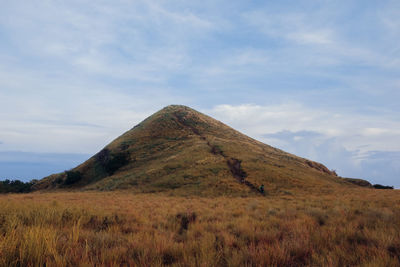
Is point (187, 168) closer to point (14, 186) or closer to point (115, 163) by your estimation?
point (115, 163)

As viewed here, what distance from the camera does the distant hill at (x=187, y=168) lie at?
32.8m

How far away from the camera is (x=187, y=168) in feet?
131

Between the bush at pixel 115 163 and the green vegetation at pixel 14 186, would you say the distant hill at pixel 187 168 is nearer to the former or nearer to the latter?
the bush at pixel 115 163

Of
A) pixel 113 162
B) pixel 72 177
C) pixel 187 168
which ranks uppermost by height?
pixel 113 162

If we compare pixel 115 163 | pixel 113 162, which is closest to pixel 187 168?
pixel 115 163

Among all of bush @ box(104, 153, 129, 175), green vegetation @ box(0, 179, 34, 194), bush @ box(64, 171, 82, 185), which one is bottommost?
green vegetation @ box(0, 179, 34, 194)

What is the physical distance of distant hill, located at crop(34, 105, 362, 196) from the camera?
108 ft

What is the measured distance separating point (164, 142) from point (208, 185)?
32.5m

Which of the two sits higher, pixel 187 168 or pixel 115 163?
pixel 115 163

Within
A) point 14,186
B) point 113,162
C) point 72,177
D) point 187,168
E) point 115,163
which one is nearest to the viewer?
point 187,168

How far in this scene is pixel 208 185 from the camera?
105 feet

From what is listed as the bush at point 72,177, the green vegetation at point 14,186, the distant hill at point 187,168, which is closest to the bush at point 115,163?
the distant hill at point 187,168

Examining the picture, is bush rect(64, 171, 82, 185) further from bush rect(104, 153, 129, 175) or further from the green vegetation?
the green vegetation

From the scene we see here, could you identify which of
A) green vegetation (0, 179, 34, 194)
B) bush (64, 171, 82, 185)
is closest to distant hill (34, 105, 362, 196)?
bush (64, 171, 82, 185)
